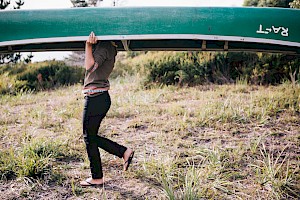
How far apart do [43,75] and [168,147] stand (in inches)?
283

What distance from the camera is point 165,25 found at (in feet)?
14.1

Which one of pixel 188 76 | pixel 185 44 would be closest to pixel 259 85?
pixel 188 76

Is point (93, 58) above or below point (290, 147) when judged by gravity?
Result: above

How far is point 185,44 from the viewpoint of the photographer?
4992mm

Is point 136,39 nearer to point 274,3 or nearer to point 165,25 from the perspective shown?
point 165,25

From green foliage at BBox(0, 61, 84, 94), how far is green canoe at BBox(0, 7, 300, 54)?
4.39 metres

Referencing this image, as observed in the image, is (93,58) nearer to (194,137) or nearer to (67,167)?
(67,167)

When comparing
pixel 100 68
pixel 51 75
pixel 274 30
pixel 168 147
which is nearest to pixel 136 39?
pixel 168 147

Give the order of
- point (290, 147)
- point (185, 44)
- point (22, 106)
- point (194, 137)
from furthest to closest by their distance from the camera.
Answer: point (22, 106) → point (185, 44) → point (194, 137) → point (290, 147)

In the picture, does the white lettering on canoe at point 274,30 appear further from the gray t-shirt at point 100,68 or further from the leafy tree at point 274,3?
the leafy tree at point 274,3

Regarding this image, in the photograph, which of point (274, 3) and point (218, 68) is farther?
point (274, 3)

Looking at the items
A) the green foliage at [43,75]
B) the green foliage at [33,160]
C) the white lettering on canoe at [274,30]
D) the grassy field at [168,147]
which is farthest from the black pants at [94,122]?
the green foliage at [43,75]

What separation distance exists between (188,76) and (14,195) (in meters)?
5.13

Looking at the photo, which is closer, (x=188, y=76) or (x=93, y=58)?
(x=93, y=58)
